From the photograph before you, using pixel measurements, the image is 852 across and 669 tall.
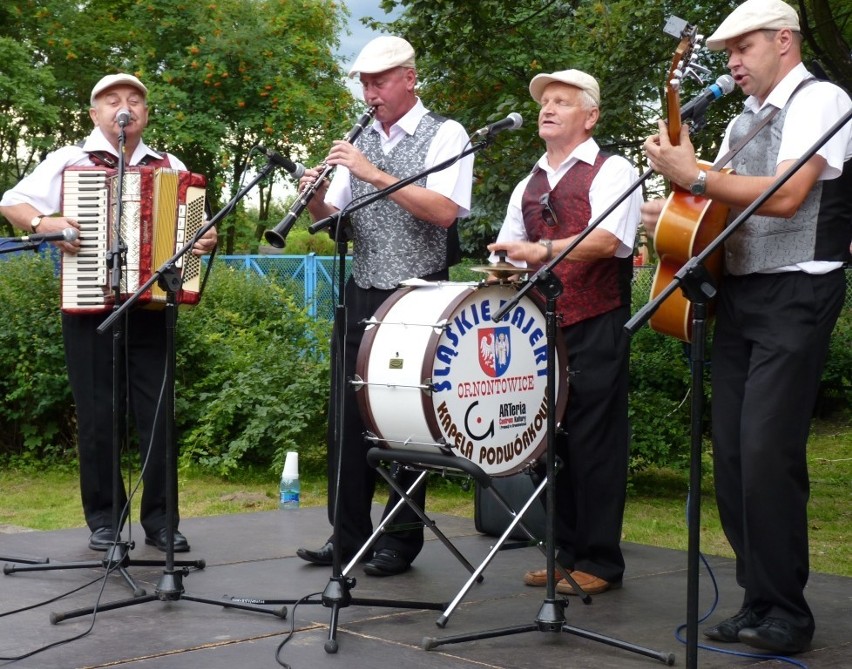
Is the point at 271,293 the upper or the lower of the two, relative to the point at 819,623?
upper

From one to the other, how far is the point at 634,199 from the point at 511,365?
35.3 inches

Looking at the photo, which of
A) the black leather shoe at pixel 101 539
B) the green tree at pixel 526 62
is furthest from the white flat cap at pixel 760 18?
the green tree at pixel 526 62

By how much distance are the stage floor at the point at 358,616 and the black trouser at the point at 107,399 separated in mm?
237

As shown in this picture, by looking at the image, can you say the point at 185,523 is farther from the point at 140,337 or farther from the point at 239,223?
the point at 239,223

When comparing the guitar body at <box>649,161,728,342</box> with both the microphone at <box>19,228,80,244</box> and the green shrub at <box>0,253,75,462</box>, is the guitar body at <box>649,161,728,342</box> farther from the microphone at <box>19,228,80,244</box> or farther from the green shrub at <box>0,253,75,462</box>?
the green shrub at <box>0,253,75,462</box>

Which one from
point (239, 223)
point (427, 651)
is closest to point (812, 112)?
point (427, 651)

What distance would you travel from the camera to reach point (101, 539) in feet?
18.6

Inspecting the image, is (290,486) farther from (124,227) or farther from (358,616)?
(358,616)

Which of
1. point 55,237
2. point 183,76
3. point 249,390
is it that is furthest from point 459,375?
point 183,76

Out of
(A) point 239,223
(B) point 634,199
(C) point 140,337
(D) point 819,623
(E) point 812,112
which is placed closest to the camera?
(E) point 812,112

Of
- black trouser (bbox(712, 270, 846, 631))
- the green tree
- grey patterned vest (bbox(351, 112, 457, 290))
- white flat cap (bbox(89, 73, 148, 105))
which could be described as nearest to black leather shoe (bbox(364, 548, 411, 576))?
grey patterned vest (bbox(351, 112, 457, 290))

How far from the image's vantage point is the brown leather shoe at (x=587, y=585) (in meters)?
4.78

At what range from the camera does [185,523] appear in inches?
257

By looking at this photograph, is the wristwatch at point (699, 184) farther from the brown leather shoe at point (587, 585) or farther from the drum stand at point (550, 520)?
the brown leather shoe at point (587, 585)
